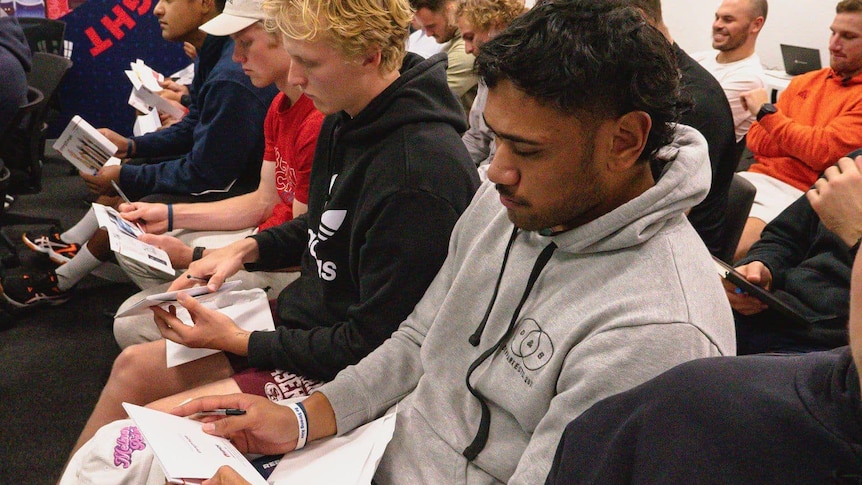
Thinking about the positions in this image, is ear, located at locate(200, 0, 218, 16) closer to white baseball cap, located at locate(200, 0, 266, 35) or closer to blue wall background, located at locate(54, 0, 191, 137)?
white baseball cap, located at locate(200, 0, 266, 35)

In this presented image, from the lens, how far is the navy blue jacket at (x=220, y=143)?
2.41 m

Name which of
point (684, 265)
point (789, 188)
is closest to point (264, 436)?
point (684, 265)

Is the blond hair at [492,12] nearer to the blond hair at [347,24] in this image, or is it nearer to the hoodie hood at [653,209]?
the blond hair at [347,24]

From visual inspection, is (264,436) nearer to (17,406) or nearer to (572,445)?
(572,445)

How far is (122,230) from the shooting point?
197 cm

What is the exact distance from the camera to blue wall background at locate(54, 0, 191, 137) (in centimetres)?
549

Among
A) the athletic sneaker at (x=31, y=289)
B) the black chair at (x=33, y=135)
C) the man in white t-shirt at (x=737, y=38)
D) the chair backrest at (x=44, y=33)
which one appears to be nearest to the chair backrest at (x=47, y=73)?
the black chair at (x=33, y=135)

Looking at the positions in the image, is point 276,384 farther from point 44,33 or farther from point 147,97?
point 44,33

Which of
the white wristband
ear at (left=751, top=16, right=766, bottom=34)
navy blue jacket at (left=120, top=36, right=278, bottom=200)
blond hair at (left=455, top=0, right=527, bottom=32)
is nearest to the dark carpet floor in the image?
navy blue jacket at (left=120, top=36, right=278, bottom=200)

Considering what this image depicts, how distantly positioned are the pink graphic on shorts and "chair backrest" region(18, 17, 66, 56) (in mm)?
4575

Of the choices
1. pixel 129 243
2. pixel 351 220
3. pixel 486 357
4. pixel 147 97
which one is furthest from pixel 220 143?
pixel 486 357

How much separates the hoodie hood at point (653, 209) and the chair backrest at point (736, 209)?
114cm

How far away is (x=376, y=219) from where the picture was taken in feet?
4.65

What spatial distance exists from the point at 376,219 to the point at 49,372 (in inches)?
72.3
